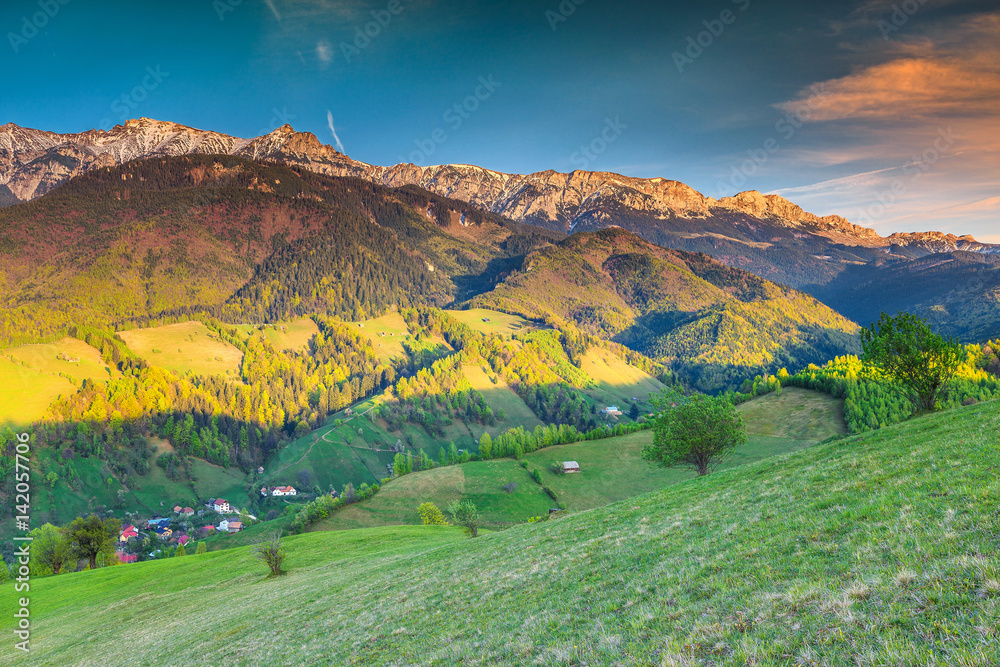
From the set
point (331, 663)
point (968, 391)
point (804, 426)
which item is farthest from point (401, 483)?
point (968, 391)

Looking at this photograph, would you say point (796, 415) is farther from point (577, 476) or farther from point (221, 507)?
point (221, 507)

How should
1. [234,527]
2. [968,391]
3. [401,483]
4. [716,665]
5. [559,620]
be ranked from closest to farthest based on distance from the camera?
[716,665] → [559,620] → [968,391] → [401,483] → [234,527]

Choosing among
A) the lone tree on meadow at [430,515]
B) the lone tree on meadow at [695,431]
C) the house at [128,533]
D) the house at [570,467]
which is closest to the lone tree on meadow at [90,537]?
the lone tree on meadow at [430,515]

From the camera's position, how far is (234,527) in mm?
167750

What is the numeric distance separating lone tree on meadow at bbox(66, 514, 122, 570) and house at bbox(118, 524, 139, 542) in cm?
8068

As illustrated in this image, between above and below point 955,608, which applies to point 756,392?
below

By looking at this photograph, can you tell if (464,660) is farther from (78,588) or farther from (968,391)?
(968,391)

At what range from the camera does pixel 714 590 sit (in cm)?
1094

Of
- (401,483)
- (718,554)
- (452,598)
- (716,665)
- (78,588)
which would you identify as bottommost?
(401,483)

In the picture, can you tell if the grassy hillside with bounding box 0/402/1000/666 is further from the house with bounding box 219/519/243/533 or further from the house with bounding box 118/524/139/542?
the house with bounding box 219/519/243/533

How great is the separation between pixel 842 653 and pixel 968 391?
17112 cm

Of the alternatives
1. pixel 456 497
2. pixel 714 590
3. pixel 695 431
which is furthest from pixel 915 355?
pixel 456 497

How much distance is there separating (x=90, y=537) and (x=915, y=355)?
416ft

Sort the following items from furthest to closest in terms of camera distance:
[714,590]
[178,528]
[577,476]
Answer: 1. [178,528]
2. [577,476]
3. [714,590]
